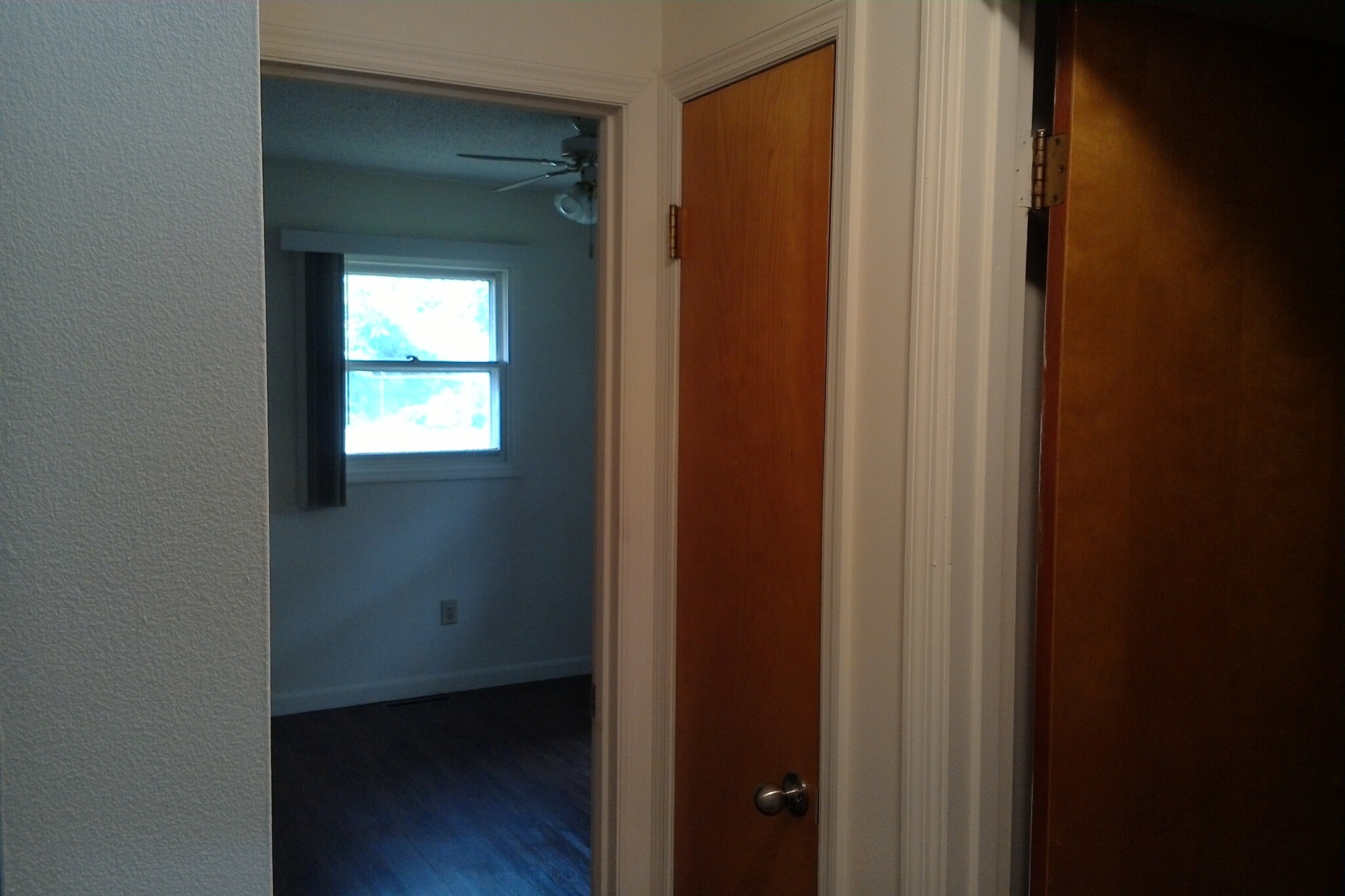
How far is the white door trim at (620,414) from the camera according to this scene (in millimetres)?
1799

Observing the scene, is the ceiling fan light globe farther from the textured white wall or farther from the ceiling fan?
the textured white wall

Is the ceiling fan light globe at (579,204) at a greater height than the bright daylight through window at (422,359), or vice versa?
the ceiling fan light globe at (579,204)

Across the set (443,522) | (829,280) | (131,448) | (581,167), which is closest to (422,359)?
(443,522)

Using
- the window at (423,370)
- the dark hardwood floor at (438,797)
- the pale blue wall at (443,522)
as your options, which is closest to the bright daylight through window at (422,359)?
the window at (423,370)

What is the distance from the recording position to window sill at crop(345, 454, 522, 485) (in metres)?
4.86

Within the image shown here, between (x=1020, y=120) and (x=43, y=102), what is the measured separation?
3.51ft

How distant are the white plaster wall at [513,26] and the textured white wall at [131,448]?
3.04 ft

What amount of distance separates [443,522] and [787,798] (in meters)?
3.69

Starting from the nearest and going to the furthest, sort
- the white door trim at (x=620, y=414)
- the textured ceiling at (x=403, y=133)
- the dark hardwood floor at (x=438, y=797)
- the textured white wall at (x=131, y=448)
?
1. the textured white wall at (x=131, y=448)
2. the white door trim at (x=620, y=414)
3. the dark hardwood floor at (x=438, y=797)
4. the textured ceiling at (x=403, y=133)

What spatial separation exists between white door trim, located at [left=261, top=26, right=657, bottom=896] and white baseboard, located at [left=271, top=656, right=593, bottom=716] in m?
3.14

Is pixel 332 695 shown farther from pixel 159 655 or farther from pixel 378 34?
pixel 159 655

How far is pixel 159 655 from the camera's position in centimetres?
80

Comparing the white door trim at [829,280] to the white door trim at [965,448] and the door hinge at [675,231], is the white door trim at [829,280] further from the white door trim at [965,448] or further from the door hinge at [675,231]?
the white door trim at [965,448]

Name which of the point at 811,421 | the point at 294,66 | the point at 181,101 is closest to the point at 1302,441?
the point at 811,421
